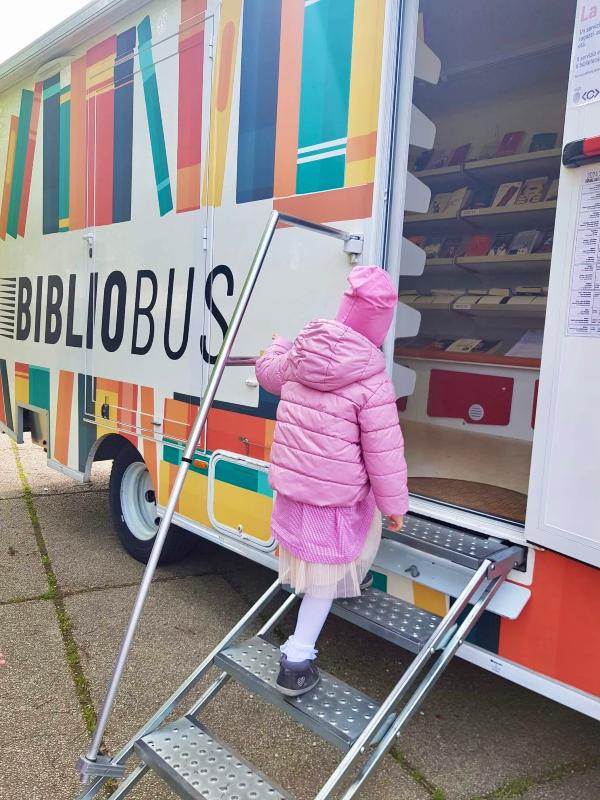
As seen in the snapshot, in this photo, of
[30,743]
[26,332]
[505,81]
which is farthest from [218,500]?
[505,81]

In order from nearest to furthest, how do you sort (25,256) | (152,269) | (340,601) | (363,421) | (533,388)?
(363,421)
(340,601)
(152,269)
(533,388)
(25,256)

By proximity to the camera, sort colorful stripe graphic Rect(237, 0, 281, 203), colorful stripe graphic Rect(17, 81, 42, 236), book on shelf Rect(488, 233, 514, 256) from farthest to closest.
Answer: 1. colorful stripe graphic Rect(17, 81, 42, 236)
2. book on shelf Rect(488, 233, 514, 256)
3. colorful stripe graphic Rect(237, 0, 281, 203)

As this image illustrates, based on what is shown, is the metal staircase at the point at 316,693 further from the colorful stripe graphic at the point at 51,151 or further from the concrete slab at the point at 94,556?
the colorful stripe graphic at the point at 51,151

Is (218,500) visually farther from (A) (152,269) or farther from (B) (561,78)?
(B) (561,78)

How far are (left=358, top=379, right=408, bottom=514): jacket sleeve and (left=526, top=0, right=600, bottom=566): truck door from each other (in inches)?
15.4

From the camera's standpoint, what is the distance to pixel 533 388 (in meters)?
3.94

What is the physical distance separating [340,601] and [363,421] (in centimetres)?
73

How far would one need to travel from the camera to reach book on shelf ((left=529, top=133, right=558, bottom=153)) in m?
3.94

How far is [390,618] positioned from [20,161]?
13.3ft

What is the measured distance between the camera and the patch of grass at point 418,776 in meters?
2.24

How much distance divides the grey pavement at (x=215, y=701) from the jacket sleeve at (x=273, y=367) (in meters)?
1.28

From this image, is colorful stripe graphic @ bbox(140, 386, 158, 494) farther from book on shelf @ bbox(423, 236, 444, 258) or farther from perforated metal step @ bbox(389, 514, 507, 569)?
book on shelf @ bbox(423, 236, 444, 258)

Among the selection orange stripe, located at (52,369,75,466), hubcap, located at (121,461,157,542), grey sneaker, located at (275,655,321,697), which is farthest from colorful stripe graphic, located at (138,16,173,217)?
grey sneaker, located at (275,655,321,697)

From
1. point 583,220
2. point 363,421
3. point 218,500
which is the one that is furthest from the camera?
point 218,500
